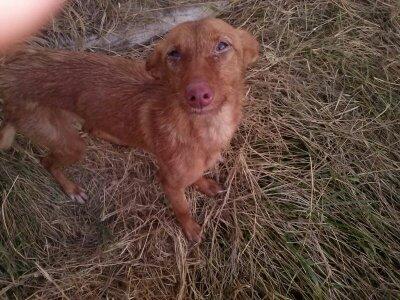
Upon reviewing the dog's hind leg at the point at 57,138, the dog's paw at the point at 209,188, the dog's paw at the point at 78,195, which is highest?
the dog's hind leg at the point at 57,138

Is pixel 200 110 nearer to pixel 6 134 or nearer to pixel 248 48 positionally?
pixel 248 48

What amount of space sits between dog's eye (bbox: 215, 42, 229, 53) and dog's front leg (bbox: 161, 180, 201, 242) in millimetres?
1069

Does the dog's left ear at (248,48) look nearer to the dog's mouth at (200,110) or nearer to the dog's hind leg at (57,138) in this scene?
the dog's mouth at (200,110)

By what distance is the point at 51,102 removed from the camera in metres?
3.29

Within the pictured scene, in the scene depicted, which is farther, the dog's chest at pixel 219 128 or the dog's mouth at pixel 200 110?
the dog's chest at pixel 219 128

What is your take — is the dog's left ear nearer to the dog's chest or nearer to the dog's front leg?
the dog's chest

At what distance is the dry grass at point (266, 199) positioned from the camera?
3.42 metres

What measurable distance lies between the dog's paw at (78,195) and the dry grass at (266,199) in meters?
0.08

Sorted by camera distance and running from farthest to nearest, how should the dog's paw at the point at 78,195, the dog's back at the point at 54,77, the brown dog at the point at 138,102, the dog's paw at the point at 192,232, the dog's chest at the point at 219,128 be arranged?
the dog's paw at the point at 78,195
the dog's paw at the point at 192,232
the dog's back at the point at 54,77
the dog's chest at the point at 219,128
the brown dog at the point at 138,102

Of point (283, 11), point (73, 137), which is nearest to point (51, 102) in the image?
point (73, 137)

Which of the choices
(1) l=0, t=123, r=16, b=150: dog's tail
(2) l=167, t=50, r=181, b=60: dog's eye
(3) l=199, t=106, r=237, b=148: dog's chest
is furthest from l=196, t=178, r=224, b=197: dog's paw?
(1) l=0, t=123, r=16, b=150: dog's tail

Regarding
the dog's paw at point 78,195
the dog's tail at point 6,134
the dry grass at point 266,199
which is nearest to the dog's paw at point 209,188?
the dry grass at point 266,199

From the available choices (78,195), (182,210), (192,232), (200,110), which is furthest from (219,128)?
(78,195)

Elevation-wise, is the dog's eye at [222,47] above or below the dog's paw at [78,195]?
above
